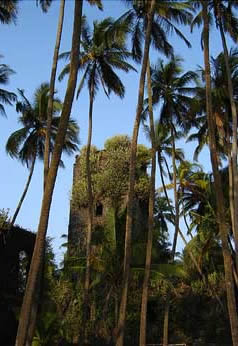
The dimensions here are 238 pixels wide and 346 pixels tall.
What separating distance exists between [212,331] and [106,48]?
694 inches

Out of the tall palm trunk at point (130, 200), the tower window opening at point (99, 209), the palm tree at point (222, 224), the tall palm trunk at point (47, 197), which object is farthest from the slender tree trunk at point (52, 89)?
the tower window opening at point (99, 209)

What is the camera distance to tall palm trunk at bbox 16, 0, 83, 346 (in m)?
14.5

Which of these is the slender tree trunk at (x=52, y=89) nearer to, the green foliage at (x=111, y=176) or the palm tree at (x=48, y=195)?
the palm tree at (x=48, y=195)

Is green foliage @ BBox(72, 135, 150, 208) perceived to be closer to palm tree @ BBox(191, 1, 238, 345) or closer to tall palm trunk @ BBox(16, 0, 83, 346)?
palm tree @ BBox(191, 1, 238, 345)

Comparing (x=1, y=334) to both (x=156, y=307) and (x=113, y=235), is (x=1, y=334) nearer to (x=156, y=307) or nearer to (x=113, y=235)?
(x=113, y=235)

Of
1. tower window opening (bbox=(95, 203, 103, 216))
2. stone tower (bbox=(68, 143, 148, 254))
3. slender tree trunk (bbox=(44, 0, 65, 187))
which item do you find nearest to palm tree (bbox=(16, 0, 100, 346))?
slender tree trunk (bbox=(44, 0, 65, 187))

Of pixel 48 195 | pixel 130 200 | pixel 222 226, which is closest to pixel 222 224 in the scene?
pixel 222 226

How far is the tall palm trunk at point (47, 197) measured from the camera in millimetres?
14453

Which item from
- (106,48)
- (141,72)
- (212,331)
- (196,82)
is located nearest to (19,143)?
(106,48)

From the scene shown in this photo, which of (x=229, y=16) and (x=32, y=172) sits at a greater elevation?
(x=229, y=16)

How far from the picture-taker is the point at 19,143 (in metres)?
34.8

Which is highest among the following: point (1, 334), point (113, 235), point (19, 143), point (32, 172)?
point (19, 143)

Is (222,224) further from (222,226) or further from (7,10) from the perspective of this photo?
(7,10)

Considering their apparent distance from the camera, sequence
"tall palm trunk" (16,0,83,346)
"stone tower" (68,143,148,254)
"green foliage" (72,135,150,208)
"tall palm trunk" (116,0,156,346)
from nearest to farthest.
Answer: "tall palm trunk" (16,0,83,346) < "tall palm trunk" (116,0,156,346) < "stone tower" (68,143,148,254) < "green foliage" (72,135,150,208)
